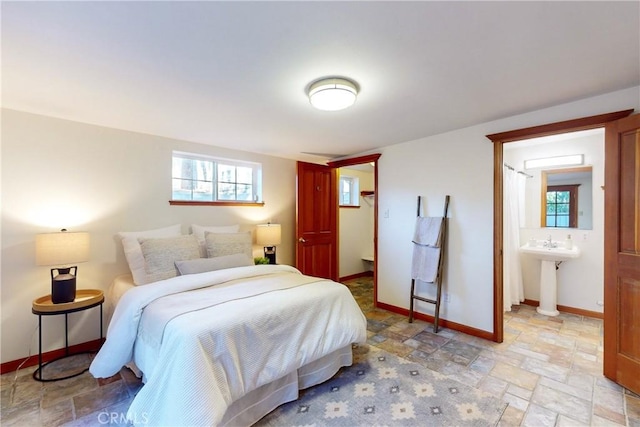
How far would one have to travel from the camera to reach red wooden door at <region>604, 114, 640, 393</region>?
197 centimetres

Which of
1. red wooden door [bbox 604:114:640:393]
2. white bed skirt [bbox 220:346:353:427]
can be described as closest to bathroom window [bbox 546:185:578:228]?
red wooden door [bbox 604:114:640:393]

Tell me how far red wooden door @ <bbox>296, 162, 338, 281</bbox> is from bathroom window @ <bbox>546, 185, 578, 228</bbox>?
118 inches

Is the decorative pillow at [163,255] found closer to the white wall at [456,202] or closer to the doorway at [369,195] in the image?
the doorway at [369,195]

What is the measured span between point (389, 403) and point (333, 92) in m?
2.16

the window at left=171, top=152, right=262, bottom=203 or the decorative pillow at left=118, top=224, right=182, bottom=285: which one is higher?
the window at left=171, top=152, right=262, bottom=203

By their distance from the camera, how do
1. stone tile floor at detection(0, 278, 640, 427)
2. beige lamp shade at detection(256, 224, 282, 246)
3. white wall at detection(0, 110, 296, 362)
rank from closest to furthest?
stone tile floor at detection(0, 278, 640, 427) → white wall at detection(0, 110, 296, 362) → beige lamp shade at detection(256, 224, 282, 246)

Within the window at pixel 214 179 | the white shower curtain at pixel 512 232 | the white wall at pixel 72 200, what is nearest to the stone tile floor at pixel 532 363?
the white shower curtain at pixel 512 232

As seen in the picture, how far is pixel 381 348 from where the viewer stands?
2688mm

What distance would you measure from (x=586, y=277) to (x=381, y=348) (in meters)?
2.85

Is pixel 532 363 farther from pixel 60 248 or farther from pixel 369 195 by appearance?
pixel 60 248

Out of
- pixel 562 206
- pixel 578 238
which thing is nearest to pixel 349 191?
pixel 562 206

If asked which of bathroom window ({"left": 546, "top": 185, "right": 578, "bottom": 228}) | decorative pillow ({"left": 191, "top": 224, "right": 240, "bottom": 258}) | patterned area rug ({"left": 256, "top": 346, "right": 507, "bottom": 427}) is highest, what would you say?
bathroom window ({"left": 546, "top": 185, "right": 578, "bottom": 228})

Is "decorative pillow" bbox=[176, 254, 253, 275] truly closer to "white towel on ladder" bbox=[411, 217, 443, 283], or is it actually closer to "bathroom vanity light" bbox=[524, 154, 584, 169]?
"white towel on ladder" bbox=[411, 217, 443, 283]

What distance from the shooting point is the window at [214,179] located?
11.3ft
